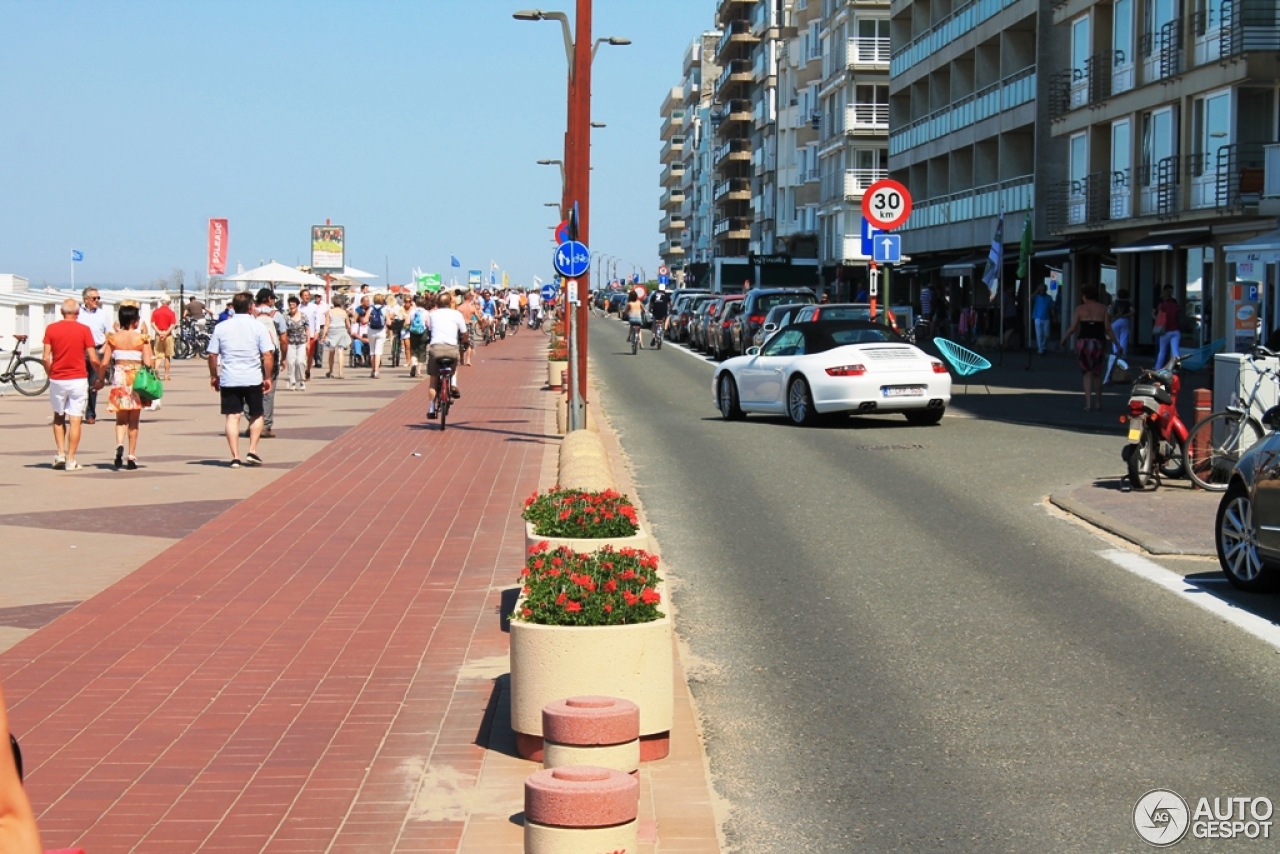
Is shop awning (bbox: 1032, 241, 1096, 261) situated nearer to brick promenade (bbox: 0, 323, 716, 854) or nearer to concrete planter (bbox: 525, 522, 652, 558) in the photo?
brick promenade (bbox: 0, 323, 716, 854)

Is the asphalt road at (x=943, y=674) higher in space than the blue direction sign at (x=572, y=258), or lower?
lower

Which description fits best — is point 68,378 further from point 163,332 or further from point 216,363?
point 163,332

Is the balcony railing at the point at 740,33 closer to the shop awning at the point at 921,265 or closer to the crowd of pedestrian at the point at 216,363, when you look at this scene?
the shop awning at the point at 921,265

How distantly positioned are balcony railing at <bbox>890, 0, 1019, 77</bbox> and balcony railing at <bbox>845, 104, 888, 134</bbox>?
942 cm

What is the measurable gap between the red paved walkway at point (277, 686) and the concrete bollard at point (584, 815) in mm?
903

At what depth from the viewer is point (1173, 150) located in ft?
133

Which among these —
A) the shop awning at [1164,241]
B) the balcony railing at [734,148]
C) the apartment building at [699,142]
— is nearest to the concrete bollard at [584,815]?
the shop awning at [1164,241]

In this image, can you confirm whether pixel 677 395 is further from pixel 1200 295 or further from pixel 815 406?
pixel 1200 295

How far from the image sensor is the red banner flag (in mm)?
47125

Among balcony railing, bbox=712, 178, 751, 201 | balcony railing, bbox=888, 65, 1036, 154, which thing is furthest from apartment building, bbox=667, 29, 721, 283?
balcony railing, bbox=888, 65, 1036, 154

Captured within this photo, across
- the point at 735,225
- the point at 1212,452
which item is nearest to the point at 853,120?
the point at 735,225

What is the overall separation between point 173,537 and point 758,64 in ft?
360

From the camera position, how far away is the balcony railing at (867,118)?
3305 inches

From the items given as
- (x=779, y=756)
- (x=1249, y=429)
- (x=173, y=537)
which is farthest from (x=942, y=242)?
(x=779, y=756)
